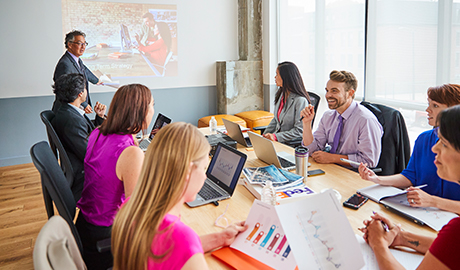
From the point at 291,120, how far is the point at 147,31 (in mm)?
3145

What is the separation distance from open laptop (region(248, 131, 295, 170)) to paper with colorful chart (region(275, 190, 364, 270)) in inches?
40.6

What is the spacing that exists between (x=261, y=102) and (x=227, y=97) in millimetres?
711

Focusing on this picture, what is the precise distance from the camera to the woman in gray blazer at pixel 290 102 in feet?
11.5

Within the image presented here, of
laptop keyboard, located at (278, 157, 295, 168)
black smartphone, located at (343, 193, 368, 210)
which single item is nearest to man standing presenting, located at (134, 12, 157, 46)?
laptop keyboard, located at (278, 157, 295, 168)

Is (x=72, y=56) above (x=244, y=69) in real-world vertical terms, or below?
above

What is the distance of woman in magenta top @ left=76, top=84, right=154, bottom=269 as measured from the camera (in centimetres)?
182

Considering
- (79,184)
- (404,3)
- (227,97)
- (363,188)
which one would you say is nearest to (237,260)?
(363,188)

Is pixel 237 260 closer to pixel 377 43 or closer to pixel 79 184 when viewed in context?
pixel 79 184

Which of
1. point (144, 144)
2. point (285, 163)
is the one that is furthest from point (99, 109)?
point (285, 163)

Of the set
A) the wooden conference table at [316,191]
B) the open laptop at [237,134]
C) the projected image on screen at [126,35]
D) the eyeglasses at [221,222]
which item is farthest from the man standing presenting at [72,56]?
the eyeglasses at [221,222]

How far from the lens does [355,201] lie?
1.82 metres

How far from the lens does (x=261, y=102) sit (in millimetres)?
6375

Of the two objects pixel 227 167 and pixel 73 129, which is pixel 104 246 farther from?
pixel 73 129

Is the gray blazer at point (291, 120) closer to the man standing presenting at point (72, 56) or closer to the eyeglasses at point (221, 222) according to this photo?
the eyeglasses at point (221, 222)
